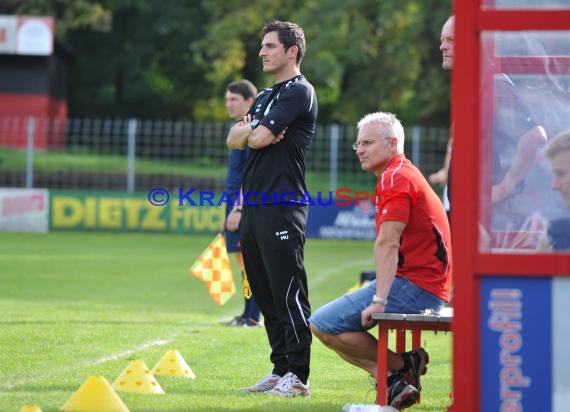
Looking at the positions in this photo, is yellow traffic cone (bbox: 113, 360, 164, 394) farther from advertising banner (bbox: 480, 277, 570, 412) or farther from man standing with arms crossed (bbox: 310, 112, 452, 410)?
advertising banner (bbox: 480, 277, 570, 412)

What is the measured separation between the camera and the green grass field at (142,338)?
6988 mm

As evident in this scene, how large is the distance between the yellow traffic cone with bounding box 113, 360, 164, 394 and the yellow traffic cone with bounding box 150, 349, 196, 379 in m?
0.76

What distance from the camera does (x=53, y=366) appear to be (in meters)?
8.16

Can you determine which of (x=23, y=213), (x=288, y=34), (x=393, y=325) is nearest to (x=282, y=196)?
(x=288, y=34)

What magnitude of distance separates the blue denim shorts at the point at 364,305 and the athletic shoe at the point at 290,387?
0.66 metres

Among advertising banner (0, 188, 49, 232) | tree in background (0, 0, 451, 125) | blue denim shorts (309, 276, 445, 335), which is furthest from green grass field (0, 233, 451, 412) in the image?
tree in background (0, 0, 451, 125)

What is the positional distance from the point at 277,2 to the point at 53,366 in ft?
96.5

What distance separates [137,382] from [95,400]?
102 centimetres

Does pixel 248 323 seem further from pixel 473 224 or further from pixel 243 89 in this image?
pixel 473 224

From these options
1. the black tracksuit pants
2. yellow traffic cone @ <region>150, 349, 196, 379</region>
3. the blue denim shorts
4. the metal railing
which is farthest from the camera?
the metal railing

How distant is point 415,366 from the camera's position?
6.78m

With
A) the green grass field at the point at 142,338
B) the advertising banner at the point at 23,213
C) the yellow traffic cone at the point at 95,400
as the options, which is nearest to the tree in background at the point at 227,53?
the advertising banner at the point at 23,213

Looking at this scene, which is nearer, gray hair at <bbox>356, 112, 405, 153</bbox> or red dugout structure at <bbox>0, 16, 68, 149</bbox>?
gray hair at <bbox>356, 112, 405, 153</bbox>

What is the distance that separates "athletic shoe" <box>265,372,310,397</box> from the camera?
706 centimetres
